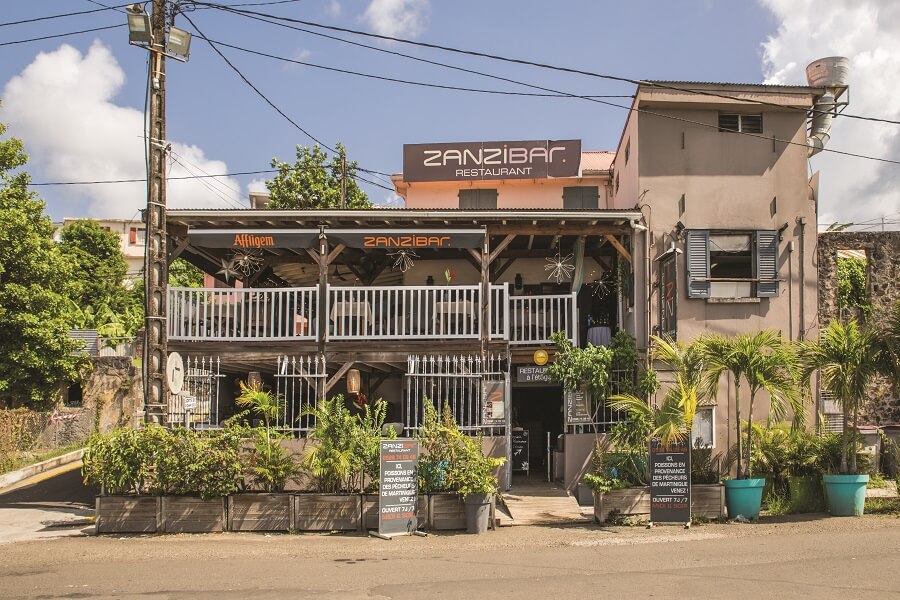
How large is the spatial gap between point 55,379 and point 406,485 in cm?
1657

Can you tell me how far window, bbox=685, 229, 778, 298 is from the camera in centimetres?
1573

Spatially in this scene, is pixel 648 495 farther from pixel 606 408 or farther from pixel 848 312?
pixel 848 312

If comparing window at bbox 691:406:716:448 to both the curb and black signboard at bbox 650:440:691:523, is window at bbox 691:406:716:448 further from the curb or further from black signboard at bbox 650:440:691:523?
the curb

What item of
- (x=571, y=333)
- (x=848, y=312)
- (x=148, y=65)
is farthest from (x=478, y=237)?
(x=848, y=312)

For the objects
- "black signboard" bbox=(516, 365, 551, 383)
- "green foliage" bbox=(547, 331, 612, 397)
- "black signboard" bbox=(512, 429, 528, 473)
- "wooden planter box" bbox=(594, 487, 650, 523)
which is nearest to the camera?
"wooden planter box" bbox=(594, 487, 650, 523)

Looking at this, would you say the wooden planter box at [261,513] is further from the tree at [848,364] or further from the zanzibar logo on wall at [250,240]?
the tree at [848,364]

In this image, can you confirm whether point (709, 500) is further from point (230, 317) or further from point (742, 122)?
point (230, 317)

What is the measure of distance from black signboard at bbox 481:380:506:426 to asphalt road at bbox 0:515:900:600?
2.83m

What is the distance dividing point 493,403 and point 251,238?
569cm

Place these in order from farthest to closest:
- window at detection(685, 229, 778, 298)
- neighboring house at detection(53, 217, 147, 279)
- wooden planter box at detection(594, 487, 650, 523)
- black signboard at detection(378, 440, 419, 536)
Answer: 1. neighboring house at detection(53, 217, 147, 279)
2. window at detection(685, 229, 778, 298)
3. wooden planter box at detection(594, 487, 650, 523)
4. black signboard at detection(378, 440, 419, 536)

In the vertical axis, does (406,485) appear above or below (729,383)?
below

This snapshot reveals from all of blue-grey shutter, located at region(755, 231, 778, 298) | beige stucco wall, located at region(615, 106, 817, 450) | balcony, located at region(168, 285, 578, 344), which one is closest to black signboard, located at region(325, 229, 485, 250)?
balcony, located at region(168, 285, 578, 344)

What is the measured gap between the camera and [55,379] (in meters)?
24.3

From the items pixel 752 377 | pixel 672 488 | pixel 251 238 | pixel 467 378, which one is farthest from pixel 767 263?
pixel 251 238
